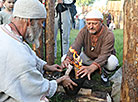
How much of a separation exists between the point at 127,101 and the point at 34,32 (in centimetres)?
153

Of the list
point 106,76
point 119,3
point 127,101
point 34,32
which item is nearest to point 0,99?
point 34,32

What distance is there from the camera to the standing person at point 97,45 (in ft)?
12.6

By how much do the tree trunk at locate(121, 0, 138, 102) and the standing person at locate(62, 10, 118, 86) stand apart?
45.6 inches

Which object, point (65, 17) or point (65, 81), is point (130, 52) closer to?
point (65, 81)

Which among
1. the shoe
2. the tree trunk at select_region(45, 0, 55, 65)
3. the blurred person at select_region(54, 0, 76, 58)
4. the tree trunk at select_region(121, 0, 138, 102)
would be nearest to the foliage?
the blurred person at select_region(54, 0, 76, 58)

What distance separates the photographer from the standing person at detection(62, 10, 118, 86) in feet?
12.6

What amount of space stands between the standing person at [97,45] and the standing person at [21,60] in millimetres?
1582

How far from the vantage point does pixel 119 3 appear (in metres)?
27.5

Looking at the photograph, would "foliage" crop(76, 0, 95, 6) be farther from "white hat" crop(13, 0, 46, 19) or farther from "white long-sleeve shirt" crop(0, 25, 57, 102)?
"white long-sleeve shirt" crop(0, 25, 57, 102)

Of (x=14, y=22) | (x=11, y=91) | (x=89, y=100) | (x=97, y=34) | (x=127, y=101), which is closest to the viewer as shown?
(x=11, y=91)

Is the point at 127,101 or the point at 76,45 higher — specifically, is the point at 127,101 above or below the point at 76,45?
below

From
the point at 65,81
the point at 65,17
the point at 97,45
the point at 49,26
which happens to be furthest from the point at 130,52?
the point at 65,17

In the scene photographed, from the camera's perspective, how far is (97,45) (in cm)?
415

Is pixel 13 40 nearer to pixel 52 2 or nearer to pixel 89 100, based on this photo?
pixel 89 100
